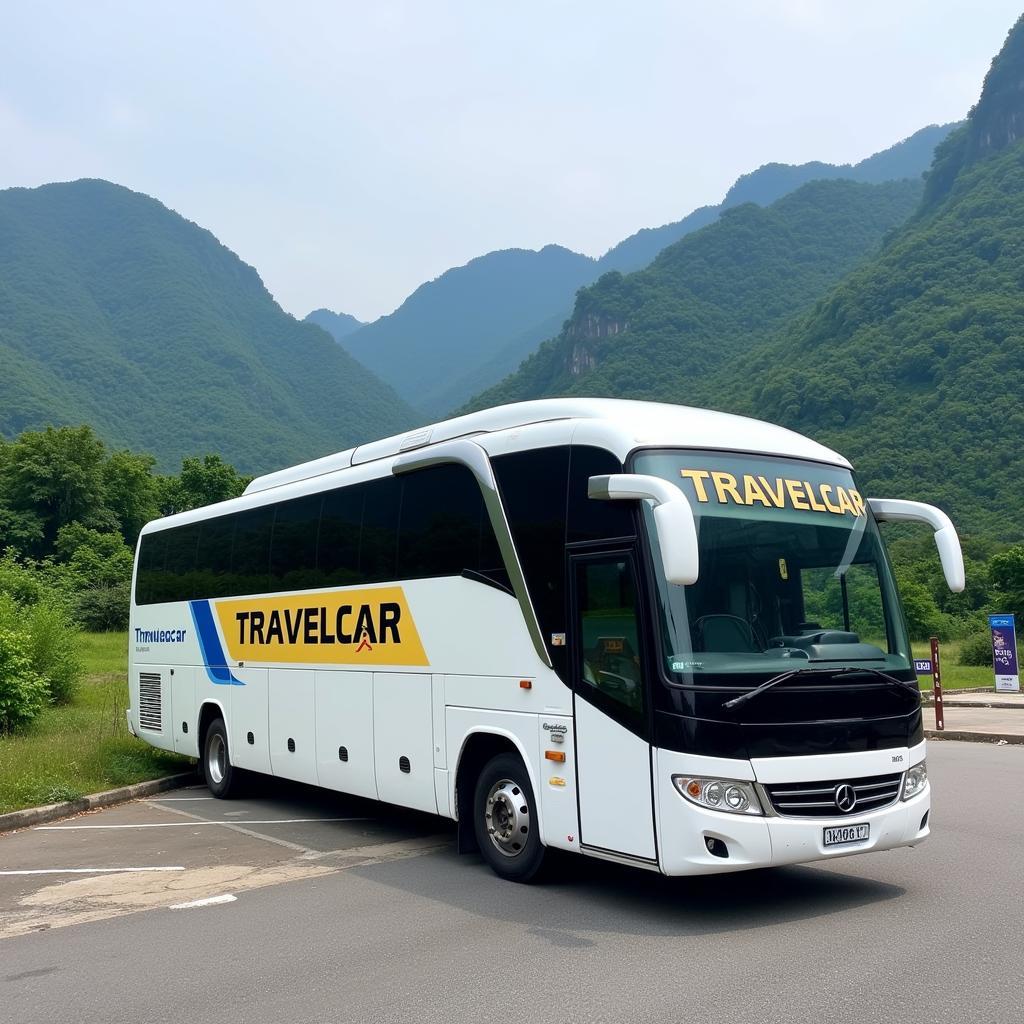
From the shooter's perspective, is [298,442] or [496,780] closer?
[496,780]

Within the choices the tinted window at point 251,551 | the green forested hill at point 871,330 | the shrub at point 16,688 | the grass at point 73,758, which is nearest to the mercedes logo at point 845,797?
the tinted window at point 251,551

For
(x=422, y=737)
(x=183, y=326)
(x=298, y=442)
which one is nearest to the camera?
(x=422, y=737)

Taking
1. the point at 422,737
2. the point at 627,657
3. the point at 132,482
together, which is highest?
the point at 132,482

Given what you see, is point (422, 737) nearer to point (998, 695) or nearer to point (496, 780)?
point (496, 780)

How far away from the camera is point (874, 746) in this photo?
722 cm

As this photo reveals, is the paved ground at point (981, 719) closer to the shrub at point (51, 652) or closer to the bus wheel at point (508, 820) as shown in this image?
the bus wheel at point (508, 820)

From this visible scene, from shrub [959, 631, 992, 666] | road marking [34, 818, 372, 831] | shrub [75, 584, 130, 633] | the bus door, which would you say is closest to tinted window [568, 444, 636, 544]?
the bus door

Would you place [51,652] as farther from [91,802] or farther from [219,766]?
[219,766]

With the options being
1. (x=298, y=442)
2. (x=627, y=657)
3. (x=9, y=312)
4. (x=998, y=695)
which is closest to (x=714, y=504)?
(x=627, y=657)

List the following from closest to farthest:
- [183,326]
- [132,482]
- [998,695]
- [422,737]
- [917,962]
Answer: [917,962] < [422,737] < [998,695] < [132,482] < [183,326]

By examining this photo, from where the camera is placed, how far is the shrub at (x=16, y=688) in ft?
58.7

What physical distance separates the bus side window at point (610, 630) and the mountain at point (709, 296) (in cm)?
10832

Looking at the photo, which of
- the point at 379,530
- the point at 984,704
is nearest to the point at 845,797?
the point at 379,530

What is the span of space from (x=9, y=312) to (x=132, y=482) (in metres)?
92.5
